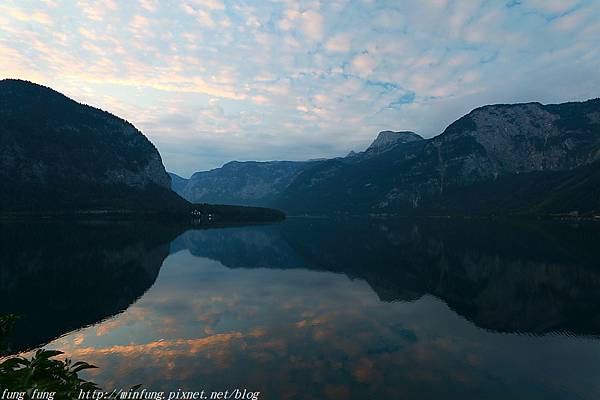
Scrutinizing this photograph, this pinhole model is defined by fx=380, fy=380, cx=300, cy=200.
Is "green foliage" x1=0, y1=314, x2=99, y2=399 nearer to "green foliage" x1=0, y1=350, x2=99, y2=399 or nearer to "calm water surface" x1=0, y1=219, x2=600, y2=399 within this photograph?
"green foliage" x1=0, y1=350, x2=99, y2=399

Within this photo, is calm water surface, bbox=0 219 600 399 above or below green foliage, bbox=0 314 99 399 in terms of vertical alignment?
below

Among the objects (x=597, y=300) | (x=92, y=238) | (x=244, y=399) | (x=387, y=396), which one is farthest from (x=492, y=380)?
(x=92, y=238)

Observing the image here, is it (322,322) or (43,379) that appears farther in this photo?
(322,322)

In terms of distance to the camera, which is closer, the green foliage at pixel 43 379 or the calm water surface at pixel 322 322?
the green foliage at pixel 43 379

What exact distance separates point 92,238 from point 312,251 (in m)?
84.6

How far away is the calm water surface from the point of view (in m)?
33.6

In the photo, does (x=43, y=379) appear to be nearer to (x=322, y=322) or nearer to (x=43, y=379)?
(x=43, y=379)

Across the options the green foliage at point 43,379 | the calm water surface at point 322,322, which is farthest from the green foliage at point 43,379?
the calm water surface at point 322,322

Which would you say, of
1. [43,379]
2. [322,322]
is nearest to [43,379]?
[43,379]

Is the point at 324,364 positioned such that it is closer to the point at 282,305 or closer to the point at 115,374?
the point at 115,374

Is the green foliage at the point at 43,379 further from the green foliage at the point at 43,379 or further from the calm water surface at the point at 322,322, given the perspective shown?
the calm water surface at the point at 322,322

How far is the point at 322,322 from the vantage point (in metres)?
52.0

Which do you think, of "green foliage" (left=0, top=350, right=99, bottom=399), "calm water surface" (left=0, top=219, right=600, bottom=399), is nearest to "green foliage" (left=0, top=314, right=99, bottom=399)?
"green foliage" (left=0, top=350, right=99, bottom=399)

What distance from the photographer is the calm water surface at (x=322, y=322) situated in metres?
33.6
